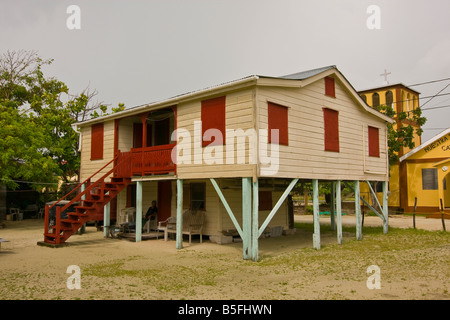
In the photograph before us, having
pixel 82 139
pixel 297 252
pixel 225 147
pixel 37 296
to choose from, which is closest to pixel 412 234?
pixel 297 252

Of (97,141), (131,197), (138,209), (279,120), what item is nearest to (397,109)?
(279,120)

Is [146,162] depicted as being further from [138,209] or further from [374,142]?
[374,142]

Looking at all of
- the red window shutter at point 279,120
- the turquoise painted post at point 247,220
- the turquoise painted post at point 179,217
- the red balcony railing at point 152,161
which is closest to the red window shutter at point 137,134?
the red balcony railing at point 152,161

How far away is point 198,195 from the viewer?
1583cm

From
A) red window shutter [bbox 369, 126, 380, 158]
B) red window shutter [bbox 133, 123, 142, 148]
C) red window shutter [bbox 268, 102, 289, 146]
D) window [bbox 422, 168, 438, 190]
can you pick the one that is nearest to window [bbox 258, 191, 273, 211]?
red window shutter [bbox 369, 126, 380, 158]

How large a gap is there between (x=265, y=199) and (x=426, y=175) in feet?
56.8

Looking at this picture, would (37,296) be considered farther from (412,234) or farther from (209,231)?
(412,234)

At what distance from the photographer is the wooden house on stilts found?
11430 mm

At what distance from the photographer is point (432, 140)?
90.7 feet

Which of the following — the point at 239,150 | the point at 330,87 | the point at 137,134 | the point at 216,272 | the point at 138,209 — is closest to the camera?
the point at 216,272

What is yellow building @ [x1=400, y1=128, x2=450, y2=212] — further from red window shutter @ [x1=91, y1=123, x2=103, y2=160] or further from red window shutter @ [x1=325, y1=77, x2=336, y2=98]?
red window shutter @ [x1=91, y1=123, x2=103, y2=160]

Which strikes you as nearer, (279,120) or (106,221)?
(279,120)

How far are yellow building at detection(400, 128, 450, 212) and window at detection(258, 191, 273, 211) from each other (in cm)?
1555

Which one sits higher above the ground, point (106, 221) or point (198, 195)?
point (198, 195)
